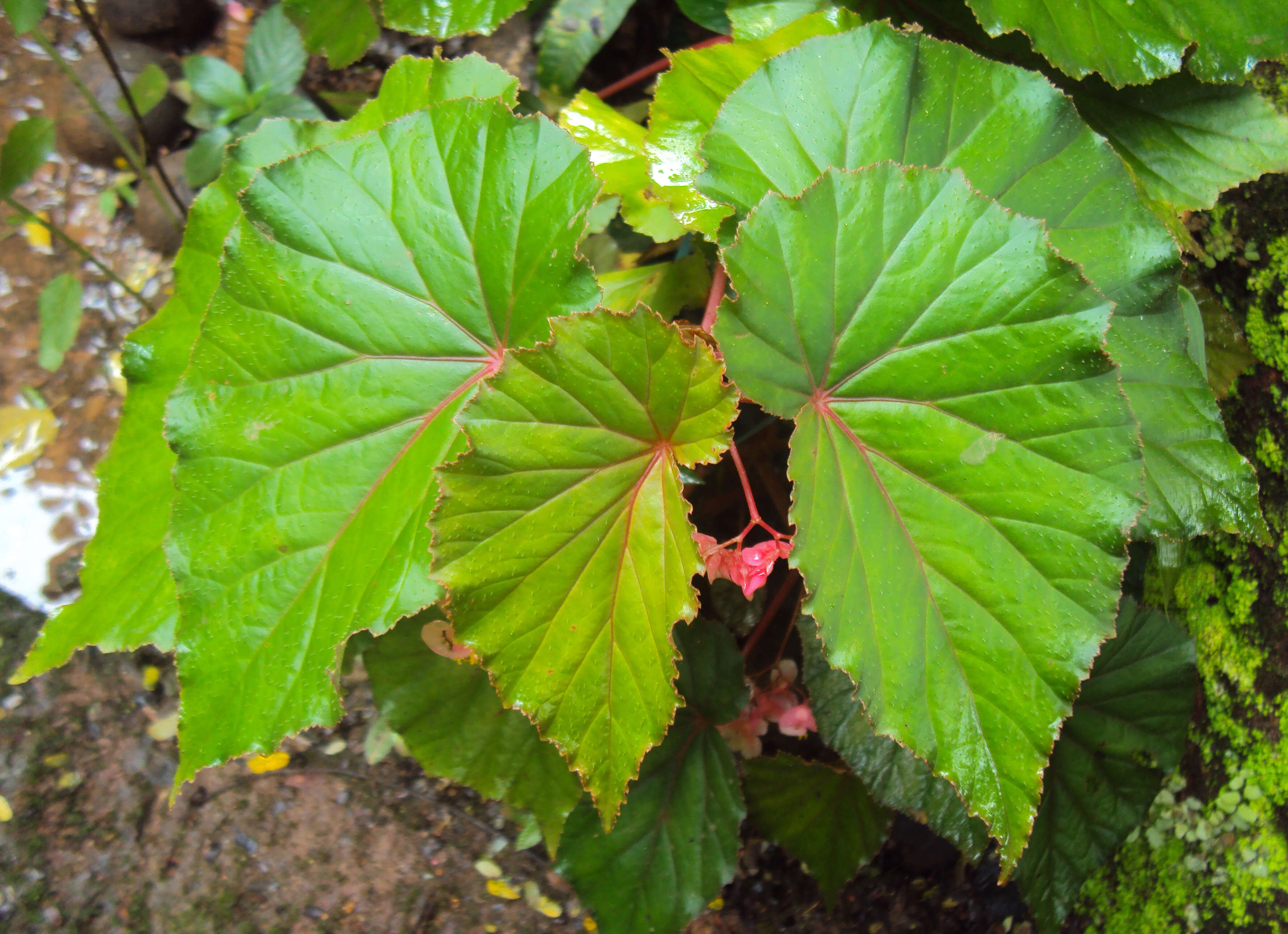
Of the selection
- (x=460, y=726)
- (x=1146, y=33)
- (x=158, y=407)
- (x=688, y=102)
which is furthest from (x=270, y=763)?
(x=1146, y=33)

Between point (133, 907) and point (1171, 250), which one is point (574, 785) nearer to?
point (1171, 250)

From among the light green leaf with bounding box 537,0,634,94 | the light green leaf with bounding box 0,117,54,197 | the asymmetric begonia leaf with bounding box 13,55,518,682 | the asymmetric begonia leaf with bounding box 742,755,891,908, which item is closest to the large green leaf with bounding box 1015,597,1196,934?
the asymmetric begonia leaf with bounding box 742,755,891,908

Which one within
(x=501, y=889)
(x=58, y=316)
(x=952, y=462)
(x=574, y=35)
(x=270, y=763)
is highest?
(x=574, y=35)

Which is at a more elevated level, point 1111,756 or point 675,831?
point 1111,756

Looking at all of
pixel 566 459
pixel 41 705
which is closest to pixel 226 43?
pixel 41 705

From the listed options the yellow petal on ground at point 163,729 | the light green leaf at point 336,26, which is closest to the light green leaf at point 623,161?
the light green leaf at point 336,26

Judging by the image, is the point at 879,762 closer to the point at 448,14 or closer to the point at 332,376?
the point at 332,376
